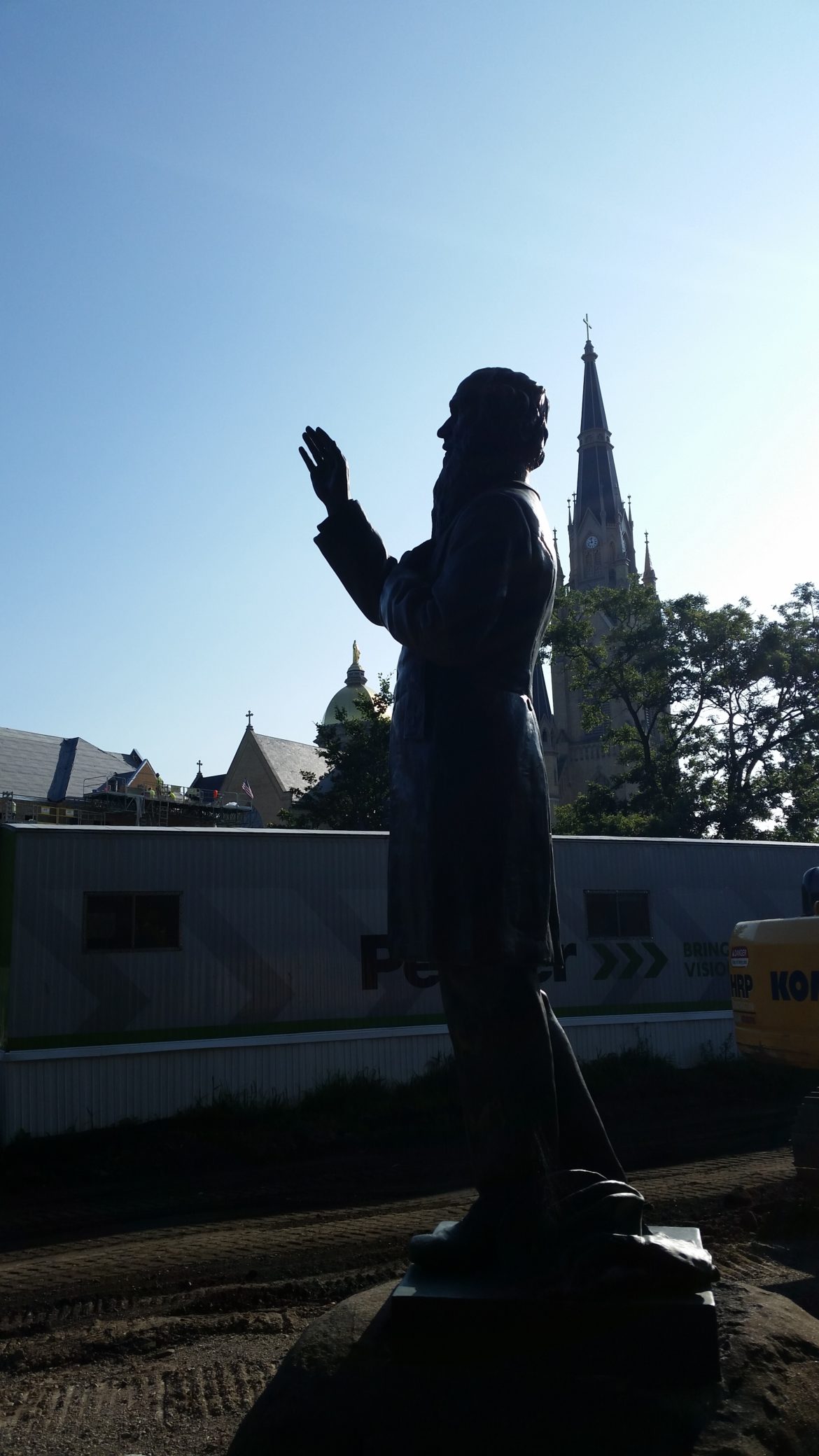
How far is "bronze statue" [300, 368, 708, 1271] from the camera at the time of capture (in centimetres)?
324

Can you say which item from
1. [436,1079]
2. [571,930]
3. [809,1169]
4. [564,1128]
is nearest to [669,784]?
[571,930]

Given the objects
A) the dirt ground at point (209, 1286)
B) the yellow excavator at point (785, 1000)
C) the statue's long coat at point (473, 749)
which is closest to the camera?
the statue's long coat at point (473, 749)

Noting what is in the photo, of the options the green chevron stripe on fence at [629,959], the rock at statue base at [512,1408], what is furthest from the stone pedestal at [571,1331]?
the green chevron stripe on fence at [629,959]

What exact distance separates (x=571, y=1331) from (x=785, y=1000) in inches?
299

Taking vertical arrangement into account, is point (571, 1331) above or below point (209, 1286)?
above

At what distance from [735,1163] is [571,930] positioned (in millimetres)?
5255

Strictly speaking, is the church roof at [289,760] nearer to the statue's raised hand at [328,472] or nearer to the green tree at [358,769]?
the green tree at [358,769]

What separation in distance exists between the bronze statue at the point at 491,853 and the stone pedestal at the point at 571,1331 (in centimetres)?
16

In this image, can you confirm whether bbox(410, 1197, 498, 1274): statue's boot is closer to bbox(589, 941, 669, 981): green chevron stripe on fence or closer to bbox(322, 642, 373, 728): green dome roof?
bbox(589, 941, 669, 981): green chevron stripe on fence

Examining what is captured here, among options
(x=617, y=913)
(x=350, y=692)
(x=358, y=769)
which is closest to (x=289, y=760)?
(x=350, y=692)

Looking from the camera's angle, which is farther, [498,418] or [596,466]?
[596,466]

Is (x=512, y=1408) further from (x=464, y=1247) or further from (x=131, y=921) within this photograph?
(x=131, y=921)

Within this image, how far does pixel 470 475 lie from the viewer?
385cm

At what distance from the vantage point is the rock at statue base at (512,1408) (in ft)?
8.57
